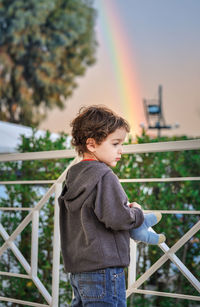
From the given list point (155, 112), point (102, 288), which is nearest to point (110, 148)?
point (102, 288)

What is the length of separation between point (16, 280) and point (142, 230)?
1975 mm

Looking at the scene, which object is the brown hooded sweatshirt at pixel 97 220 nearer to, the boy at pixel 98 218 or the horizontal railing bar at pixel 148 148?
the boy at pixel 98 218

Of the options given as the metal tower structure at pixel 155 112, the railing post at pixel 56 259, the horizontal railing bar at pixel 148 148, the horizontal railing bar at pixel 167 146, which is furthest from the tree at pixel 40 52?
the horizontal railing bar at pixel 167 146

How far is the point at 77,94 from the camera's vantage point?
674 inches

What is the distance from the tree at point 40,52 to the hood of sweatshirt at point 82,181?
14293mm

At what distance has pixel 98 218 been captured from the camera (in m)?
1.28

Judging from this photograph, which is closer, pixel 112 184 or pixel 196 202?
pixel 112 184

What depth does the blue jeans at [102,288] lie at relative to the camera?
4.20 feet

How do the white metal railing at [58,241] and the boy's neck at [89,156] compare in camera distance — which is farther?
the white metal railing at [58,241]

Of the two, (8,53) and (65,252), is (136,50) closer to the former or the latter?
(8,53)

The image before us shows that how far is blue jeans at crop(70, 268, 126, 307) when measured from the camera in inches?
50.4

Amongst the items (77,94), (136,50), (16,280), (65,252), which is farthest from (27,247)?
(77,94)

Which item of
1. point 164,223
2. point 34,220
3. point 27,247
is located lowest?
point 27,247

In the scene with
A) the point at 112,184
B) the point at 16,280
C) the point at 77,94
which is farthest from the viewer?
the point at 77,94
